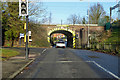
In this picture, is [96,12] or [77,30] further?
[96,12]

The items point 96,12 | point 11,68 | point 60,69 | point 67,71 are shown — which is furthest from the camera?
point 96,12

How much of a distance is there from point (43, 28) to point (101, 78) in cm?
3553

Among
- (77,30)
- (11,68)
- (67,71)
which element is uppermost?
(77,30)

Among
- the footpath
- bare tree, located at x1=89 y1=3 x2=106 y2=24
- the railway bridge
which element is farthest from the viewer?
bare tree, located at x1=89 y1=3 x2=106 y2=24

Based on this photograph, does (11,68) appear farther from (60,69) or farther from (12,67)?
(60,69)

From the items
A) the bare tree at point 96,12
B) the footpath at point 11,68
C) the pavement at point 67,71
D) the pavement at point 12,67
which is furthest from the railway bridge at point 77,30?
the pavement at point 67,71

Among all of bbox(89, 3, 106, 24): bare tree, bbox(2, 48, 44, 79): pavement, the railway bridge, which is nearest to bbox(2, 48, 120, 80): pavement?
bbox(2, 48, 44, 79): pavement

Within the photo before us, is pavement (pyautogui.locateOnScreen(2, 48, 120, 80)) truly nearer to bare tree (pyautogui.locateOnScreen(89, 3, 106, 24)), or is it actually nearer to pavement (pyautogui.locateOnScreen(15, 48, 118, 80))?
pavement (pyautogui.locateOnScreen(15, 48, 118, 80))

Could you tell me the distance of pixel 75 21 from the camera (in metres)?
68.4

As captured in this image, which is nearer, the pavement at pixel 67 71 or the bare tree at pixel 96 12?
the pavement at pixel 67 71

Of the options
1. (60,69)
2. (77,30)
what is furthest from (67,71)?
(77,30)

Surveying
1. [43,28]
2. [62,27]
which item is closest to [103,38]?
[62,27]

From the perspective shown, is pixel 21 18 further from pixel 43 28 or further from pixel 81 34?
pixel 81 34

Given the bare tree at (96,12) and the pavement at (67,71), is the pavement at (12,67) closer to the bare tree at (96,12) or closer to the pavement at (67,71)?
the pavement at (67,71)
